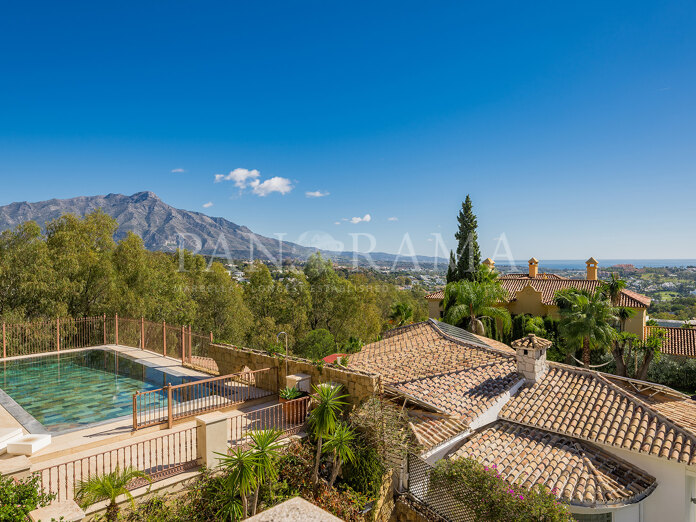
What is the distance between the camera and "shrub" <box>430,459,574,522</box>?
7.05 metres

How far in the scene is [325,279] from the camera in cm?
3825

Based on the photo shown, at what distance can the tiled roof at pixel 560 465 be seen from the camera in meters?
8.34

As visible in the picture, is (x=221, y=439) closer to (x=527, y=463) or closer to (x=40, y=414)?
(x=40, y=414)

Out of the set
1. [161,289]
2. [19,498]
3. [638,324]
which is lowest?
[638,324]

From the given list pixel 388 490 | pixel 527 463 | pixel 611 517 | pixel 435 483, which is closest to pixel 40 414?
pixel 388 490

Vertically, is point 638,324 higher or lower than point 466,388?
lower

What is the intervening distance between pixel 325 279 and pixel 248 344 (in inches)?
370

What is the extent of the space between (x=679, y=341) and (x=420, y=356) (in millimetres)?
24516

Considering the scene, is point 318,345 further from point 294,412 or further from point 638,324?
point 638,324

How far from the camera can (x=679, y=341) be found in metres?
28.2

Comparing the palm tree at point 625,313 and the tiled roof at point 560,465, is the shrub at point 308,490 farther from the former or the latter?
the palm tree at point 625,313

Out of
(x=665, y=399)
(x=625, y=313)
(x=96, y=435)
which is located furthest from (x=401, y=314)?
(x=96, y=435)

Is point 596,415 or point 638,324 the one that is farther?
point 638,324

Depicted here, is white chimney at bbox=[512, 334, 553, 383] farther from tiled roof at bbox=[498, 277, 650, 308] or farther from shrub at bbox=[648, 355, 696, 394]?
tiled roof at bbox=[498, 277, 650, 308]
